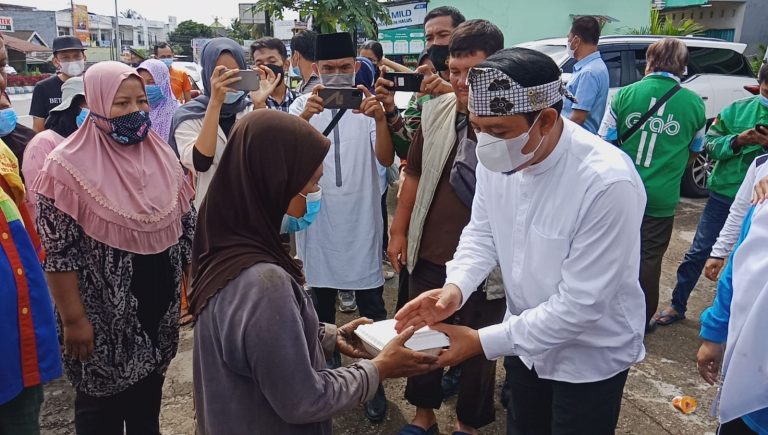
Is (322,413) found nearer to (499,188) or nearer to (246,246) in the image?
(246,246)

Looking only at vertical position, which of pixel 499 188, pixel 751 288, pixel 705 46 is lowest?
pixel 751 288

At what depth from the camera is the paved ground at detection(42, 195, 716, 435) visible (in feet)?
9.51

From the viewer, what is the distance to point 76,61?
5547 mm

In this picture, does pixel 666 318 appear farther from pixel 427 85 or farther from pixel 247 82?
pixel 247 82

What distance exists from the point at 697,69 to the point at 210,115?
6.86 m

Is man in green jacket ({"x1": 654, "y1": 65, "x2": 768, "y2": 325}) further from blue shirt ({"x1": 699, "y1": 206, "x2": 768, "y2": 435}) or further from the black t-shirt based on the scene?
the black t-shirt

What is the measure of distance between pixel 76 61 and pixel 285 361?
5.46 metres

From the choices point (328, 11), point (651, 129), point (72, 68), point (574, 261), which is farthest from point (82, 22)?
point (574, 261)

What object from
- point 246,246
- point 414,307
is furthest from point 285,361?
point 414,307

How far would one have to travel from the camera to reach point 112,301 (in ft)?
7.00

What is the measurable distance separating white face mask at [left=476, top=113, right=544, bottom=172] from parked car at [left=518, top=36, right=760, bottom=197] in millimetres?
5395

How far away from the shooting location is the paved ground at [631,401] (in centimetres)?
290

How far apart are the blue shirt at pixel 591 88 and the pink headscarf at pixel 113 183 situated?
11.9 feet

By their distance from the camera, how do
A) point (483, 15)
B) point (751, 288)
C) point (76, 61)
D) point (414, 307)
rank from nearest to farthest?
point (751, 288) → point (414, 307) → point (76, 61) → point (483, 15)
